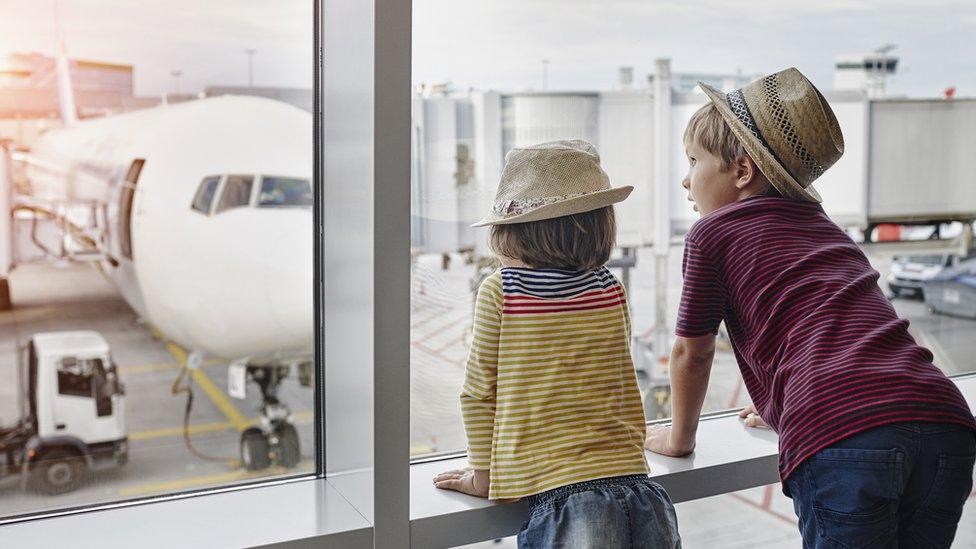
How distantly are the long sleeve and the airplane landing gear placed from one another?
8.79 feet

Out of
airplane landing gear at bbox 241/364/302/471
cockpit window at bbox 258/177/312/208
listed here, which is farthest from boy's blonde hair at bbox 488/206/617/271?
cockpit window at bbox 258/177/312/208

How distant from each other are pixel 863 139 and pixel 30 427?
4603 mm

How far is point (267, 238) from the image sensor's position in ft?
13.4

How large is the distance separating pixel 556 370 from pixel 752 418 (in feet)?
1.21

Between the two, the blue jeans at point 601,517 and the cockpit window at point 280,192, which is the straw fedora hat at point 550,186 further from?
the cockpit window at point 280,192

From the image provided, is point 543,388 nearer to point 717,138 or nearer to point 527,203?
point 527,203

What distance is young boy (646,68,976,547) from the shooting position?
0.63 meters

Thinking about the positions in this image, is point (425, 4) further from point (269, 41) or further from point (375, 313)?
point (269, 41)

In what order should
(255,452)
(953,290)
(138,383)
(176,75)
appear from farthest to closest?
(138,383) < (953,290) < (255,452) < (176,75)

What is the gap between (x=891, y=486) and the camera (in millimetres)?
620

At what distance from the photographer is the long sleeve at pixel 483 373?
2.22 feet

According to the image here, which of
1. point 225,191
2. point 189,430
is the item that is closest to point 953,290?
point 225,191

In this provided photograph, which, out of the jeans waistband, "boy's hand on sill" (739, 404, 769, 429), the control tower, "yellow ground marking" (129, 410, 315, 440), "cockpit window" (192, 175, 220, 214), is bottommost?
"yellow ground marking" (129, 410, 315, 440)

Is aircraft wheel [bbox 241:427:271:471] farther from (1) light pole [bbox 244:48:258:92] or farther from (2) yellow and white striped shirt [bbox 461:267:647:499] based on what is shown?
(2) yellow and white striped shirt [bbox 461:267:647:499]
